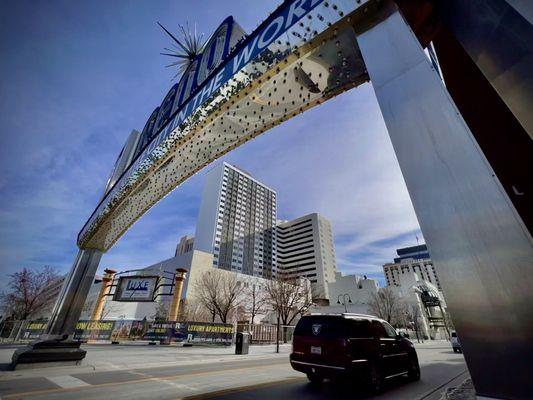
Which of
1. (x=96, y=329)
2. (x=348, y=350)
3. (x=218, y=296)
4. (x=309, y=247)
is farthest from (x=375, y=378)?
(x=309, y=247)

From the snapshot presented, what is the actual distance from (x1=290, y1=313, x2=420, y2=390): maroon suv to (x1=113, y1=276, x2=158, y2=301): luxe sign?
2558 centimetres

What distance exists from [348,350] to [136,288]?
28849 mm

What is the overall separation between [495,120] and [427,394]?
5.79 meters

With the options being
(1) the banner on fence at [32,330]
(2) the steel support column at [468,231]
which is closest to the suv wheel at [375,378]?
(2) the steel support column at [468,231]

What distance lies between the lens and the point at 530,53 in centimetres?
192

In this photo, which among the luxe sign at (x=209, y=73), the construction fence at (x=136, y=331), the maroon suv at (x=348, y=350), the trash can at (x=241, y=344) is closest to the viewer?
the luxe sign at (x=209, y=73)

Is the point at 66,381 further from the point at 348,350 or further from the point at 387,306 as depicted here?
the point at 387,306

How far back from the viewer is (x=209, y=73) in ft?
16.0

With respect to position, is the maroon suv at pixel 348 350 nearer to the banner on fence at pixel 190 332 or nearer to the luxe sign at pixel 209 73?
the luxe sign at pixel 209 73

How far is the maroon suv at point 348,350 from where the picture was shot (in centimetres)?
555

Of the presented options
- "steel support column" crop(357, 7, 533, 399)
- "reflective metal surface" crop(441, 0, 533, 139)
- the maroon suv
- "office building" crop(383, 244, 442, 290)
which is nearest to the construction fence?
the maroon suv

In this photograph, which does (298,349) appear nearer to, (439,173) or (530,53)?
(439,173)

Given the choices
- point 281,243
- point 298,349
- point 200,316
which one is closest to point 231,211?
point 281,243

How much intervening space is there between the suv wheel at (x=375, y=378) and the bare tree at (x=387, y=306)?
5281 centimetres
